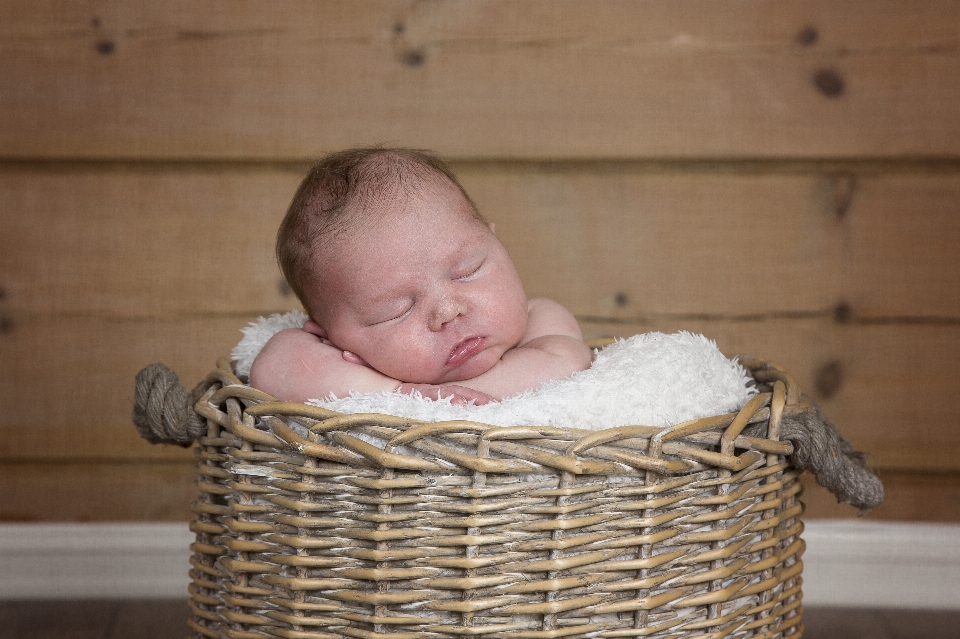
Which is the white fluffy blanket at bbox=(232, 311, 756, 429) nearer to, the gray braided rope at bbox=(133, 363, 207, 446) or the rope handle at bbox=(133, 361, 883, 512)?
the rope handle at bbox=(133, 361, 883, 512)

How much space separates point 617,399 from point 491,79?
0.81 metres

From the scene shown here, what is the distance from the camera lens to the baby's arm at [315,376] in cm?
96

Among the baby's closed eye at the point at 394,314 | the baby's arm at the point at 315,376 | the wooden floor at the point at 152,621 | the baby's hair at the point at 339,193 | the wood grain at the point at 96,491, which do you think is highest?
the baby's hair at the point at 339,193

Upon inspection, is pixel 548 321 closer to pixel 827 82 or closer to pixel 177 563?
pixel 827 82

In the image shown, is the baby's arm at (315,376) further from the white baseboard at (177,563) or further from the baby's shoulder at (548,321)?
the white baseboard at (177,563)

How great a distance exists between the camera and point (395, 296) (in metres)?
1.00

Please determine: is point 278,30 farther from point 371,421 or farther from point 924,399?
point 924,399

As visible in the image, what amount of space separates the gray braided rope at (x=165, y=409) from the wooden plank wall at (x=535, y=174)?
54 centimetres

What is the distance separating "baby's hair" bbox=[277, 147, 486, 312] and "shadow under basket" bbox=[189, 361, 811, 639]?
0.72ft

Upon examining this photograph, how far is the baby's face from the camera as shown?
1.00 meters

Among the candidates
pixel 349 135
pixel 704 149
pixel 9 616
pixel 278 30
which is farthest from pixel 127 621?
pixel 704 149

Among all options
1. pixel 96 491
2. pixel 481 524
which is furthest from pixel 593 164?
pixel 96 491

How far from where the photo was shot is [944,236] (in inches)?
60.2

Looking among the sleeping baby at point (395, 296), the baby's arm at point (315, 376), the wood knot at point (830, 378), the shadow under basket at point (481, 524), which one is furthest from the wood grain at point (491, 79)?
the shadow under basket at point (481, 524)
